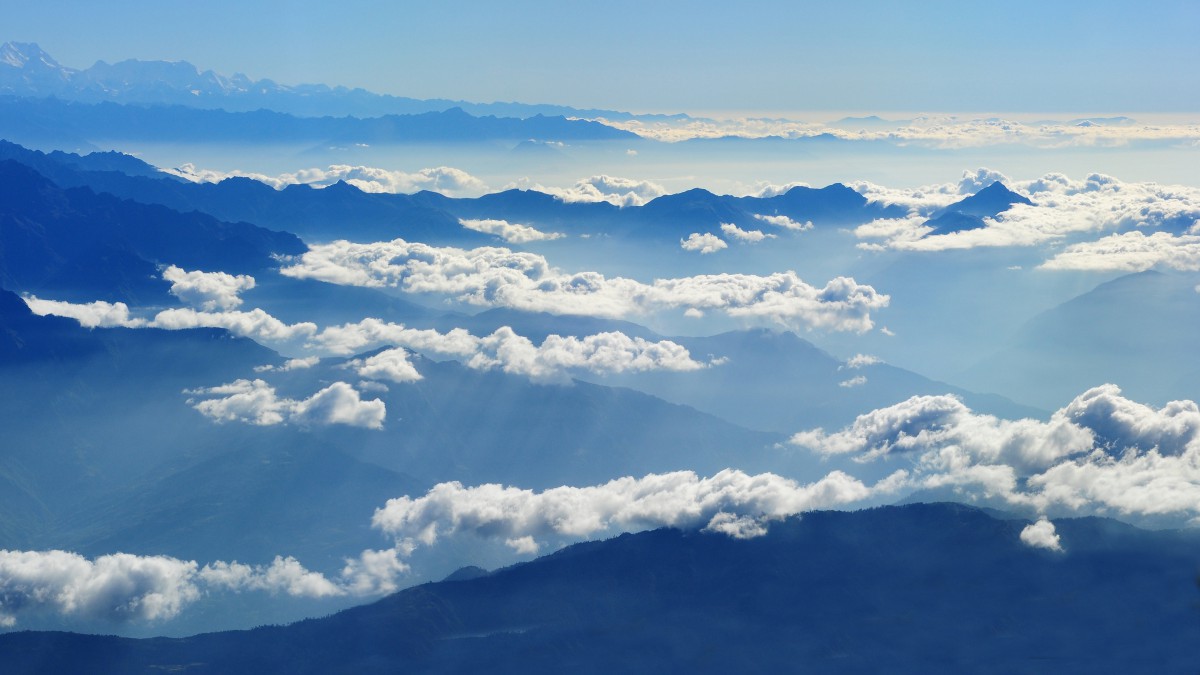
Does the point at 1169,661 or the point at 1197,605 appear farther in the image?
the point at 1169,661

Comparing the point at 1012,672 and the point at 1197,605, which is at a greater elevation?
the point at 1197,605

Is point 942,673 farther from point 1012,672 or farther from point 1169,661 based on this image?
point 1169,661

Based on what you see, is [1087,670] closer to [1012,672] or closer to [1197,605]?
[1012,672]

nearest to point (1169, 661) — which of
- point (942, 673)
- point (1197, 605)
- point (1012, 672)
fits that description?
point (1012, 672)

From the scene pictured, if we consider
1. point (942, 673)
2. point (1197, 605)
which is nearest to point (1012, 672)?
point (942, 673)

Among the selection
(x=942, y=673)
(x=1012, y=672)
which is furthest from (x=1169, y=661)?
(x=942, y=673)

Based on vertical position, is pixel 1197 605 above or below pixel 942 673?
above

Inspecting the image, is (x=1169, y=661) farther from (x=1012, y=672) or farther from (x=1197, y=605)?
(x=1197, y=605)
